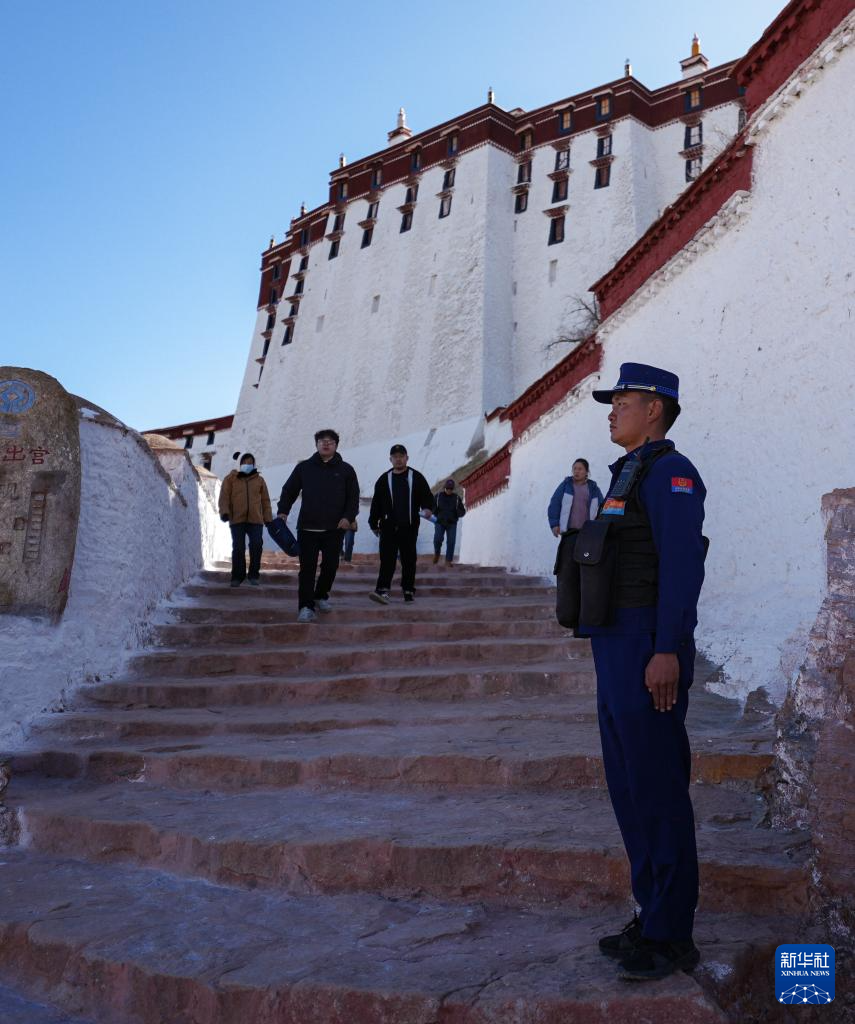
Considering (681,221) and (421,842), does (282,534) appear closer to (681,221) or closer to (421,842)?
(681,221)

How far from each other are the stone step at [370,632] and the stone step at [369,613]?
0.25ft

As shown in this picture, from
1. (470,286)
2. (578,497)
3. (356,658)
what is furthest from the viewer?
(470,286)

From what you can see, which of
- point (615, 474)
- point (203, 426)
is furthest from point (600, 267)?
point (615, 474)

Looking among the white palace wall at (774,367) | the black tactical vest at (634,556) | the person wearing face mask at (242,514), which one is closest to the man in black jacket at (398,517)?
the person wearing face mask at (242,514)

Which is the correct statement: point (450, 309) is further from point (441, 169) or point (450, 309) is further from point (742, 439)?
point (742, 439)

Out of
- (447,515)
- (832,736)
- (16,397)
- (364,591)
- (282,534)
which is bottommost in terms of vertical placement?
(832,736)

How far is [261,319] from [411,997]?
43.5 metres

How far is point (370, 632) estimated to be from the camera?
21.5ft

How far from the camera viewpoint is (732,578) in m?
5.53

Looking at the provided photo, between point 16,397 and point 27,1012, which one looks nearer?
point 27,1012

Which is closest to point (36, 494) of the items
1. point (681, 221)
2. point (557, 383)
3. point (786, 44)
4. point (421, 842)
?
point (421, 842)

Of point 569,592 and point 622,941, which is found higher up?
point 569,592

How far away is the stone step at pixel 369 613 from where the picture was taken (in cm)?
691

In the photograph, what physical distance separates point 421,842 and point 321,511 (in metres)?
4.27
